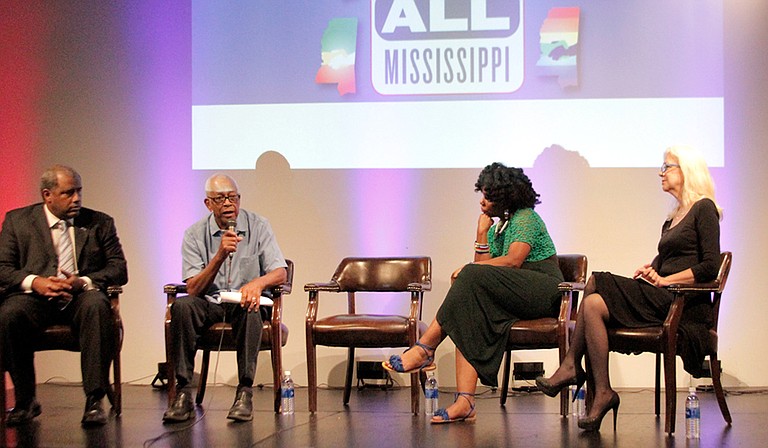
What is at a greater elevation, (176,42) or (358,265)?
(176,42)

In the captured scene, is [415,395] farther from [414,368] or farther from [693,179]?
[693,179]

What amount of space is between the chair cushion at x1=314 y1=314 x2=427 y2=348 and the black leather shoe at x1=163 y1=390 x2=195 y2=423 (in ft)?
2.49

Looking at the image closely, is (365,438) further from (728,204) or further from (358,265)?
(728,204)

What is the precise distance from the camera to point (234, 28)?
18.8ft

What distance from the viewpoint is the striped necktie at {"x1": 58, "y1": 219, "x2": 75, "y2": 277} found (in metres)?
4.40

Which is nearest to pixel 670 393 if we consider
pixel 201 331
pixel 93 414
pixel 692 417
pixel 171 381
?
pixel 692 417

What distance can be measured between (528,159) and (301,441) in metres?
2.58

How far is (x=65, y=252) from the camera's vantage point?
441 centimetres

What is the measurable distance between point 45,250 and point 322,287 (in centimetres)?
Result: 138

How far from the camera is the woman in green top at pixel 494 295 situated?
13.4 feet

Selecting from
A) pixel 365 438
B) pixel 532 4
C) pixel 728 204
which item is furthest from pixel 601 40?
pixel 365 438

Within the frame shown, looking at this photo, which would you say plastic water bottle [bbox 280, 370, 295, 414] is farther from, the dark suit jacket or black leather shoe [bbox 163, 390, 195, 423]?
the dark suit jacket

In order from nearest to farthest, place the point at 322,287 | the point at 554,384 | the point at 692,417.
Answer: the point at 692,417, the point at 554,384, the point at 322,287

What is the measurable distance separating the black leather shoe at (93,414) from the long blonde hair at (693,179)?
2.78 meters
